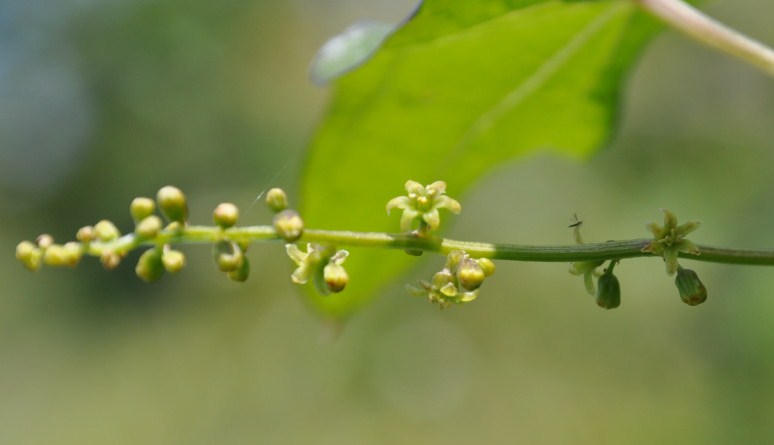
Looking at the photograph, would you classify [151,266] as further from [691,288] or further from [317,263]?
[691,288]

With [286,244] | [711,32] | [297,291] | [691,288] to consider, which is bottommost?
[691,288]

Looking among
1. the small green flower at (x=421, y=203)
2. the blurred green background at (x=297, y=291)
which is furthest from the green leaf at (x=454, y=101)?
the small green flower at (x=421, y=203)

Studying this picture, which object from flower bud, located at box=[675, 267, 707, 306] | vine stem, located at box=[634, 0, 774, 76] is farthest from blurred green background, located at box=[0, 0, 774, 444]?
flower bud, located at box=[675, 267, 707, 306]

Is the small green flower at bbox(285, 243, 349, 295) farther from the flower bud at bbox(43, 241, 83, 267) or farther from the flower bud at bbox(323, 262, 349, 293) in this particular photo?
the flower bud at bbox(43, 241, 83, 267)

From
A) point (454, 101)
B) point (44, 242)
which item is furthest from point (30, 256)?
point (454, 101)

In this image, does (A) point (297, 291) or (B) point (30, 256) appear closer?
(B) point (30, 256)

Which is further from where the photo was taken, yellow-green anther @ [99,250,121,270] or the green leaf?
the green leaf

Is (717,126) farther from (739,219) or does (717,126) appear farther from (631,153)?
(739,219)
